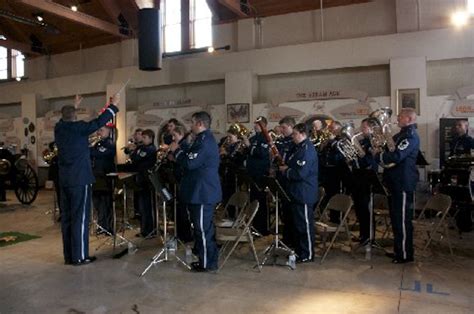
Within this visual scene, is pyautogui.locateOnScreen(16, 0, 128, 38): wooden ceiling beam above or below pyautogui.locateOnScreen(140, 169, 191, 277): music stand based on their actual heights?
above

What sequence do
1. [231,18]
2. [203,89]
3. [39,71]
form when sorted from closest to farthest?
[231,18], [203,89], [39,71]

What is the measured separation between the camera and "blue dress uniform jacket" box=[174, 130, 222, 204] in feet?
15.0

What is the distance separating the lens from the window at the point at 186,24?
11797 millimetres

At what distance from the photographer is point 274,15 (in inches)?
427

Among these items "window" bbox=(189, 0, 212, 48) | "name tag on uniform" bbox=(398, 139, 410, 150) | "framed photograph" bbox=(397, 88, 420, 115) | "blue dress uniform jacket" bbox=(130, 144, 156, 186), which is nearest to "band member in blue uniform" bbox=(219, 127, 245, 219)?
"blue dress uniform jacket" bbox=(130, 144, 156, 186)

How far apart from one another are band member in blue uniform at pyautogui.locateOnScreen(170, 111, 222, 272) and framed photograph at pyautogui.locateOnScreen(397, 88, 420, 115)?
230 inches

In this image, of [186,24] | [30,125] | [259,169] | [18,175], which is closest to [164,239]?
[259,169]

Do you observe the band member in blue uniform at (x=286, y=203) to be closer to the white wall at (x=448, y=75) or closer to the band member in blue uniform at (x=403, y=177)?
the band member in blue uniform at (x=403, y=177)

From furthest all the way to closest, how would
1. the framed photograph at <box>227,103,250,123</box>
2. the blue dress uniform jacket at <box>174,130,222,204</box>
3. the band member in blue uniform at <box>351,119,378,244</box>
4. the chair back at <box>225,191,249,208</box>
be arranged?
the framed photograph at <box>227,103,250,123</box> → the band member in blue uniform at <box>351,119,378,244</box> → the chair back at <box>225,191,249,208</box> → the blue dress uniform jacket at <box>174,130,222,204</box>

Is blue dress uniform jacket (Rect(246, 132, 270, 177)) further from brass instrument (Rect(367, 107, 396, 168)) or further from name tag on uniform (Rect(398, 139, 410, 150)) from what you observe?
name tag on uniform (Rect(398, 139, 410, 150))

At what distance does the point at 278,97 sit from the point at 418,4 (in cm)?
348

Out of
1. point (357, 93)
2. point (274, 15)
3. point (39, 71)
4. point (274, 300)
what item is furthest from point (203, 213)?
point (39, 71)

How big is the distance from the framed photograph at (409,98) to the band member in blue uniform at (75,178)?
6279mm

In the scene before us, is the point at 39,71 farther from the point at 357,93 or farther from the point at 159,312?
the point at 159,312
